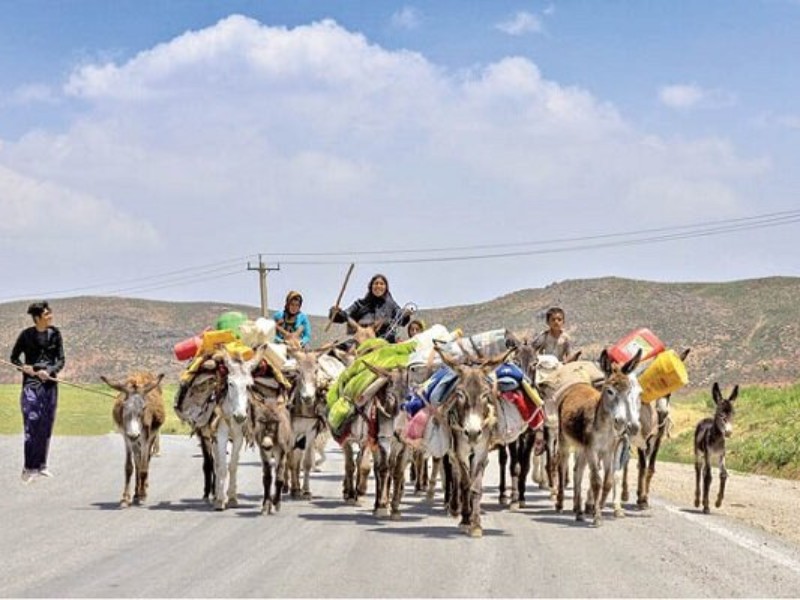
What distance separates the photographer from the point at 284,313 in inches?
813

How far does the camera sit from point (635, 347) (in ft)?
57.7

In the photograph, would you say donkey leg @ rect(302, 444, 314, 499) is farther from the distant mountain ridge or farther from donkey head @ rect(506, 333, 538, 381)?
the distant mountain ridge

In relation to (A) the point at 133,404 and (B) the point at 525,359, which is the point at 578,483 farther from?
(A) the point at 133,404

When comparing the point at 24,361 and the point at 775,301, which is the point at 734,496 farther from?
Answer: the point at 775,301

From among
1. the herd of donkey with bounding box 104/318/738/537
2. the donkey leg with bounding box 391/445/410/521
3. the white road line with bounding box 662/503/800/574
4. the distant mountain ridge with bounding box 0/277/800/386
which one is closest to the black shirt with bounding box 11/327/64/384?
the herd of donkey with bounding box 104/318/738/537

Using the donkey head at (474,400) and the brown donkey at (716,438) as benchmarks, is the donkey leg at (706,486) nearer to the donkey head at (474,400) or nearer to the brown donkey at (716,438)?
the brown donkey at (716,438)

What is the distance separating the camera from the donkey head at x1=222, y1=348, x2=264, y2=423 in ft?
53.7

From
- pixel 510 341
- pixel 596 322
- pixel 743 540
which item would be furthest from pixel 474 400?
pixel 596 322

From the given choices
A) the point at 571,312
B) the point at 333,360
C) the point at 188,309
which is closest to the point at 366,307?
the point at 333,360

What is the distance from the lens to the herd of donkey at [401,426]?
49.1 feet

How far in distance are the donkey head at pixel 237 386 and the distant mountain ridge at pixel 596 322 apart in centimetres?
7650

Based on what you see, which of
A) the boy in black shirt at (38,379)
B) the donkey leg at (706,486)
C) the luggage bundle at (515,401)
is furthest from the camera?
the boy in black shirt at (38,379)

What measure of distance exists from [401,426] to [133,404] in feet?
12.4

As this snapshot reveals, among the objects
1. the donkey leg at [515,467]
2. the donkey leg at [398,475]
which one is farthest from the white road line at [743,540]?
the donkey leg at [398,475]
